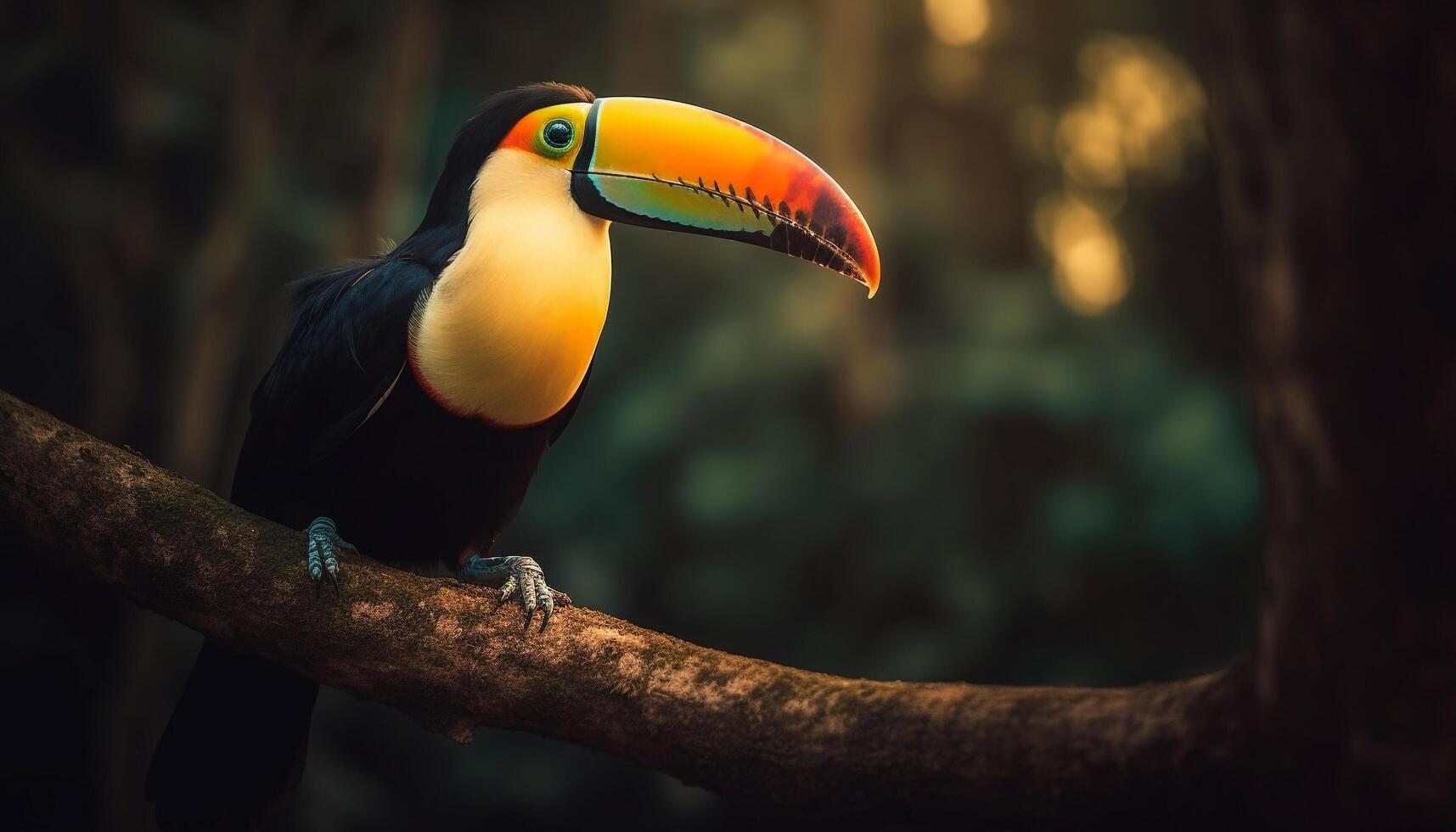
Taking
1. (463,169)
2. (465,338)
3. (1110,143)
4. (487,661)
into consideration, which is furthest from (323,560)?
(1110,143)

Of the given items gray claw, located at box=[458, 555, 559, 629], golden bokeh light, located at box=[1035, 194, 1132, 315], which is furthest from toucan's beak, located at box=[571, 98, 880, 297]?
golden bokeh light, located at box=[1035, 194, 1132, 315]

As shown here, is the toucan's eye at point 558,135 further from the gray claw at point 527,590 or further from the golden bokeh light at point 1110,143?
the golden bokeh light at point 1110,143

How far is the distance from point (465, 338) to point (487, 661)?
501 millimetres

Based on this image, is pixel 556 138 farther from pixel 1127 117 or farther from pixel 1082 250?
pixel 1127 117

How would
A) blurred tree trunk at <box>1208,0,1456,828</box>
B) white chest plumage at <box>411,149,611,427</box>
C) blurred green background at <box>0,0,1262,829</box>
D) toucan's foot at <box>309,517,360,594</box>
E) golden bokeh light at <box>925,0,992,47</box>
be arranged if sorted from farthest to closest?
golden bokeh light at <box>925,0,992,47</box>
blurred green background at <box>0,0,1262,829</box>
white chest plumage at <box>411,149,611,427</box>
toucan's foot at <box>309,517,360,594</box>
blurred tree trunk at <box>1208,0,1456,828</box>

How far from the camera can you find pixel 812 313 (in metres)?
4.43

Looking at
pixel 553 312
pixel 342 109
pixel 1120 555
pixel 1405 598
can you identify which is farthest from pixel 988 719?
pixel 342 109

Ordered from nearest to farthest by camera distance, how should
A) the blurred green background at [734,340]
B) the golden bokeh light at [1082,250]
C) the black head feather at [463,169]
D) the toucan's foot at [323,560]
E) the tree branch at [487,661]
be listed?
the tree branch at [487,661], the toucan's foot at [323,560], the black head feather at [463,169], the blurred green background at [734,340], the golden bokeh light at [1082,250]

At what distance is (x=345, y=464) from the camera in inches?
79.7

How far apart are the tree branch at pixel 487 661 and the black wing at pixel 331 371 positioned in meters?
0.30

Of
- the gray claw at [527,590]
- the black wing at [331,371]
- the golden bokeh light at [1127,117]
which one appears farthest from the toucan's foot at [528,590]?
the golden bokeh light at [1127,117]

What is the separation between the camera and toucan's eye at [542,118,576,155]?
79.2 inches

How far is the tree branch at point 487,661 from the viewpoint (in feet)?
4.69

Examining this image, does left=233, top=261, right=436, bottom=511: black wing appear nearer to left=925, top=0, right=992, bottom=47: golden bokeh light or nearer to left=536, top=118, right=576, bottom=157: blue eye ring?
left=536, top=118, right=576, bottom=157: blue eye ring
